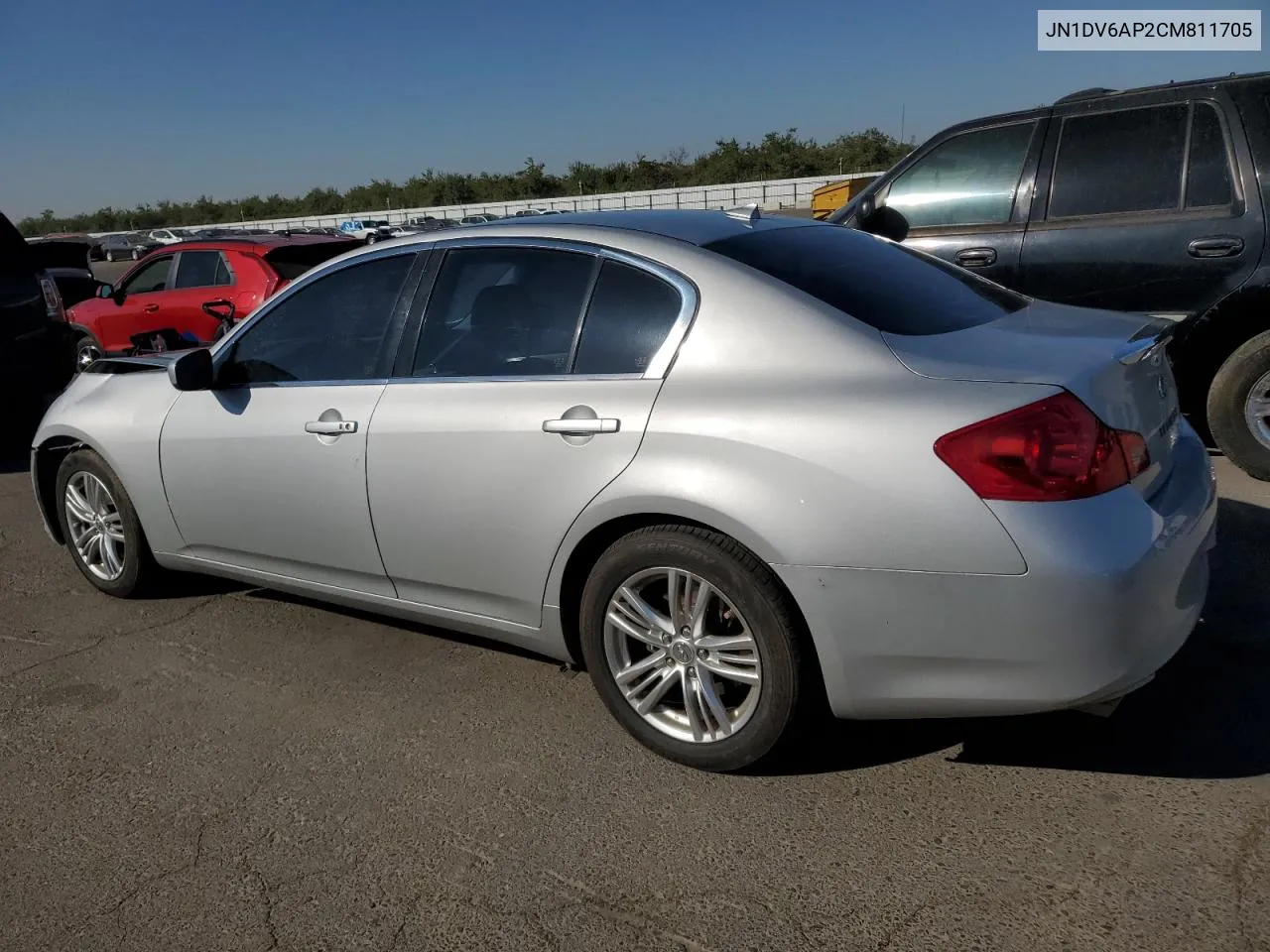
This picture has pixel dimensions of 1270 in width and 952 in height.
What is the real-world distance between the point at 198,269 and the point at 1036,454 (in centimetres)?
987

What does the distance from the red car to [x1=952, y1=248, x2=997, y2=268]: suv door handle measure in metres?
6.41

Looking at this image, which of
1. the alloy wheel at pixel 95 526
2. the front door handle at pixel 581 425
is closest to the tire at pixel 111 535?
the alloy wheel at pixel 95 526

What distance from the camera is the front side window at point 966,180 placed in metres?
6.14

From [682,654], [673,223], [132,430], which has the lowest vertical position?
[682,654]

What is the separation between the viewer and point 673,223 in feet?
11.5

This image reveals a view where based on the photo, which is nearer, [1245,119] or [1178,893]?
[1178,893]

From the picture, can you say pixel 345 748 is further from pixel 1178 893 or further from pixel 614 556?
pixel 1178 893

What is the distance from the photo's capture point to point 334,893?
2.65 meters

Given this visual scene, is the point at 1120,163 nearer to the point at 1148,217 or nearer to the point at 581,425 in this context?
the point at 1148,217

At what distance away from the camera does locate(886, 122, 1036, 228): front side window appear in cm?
614

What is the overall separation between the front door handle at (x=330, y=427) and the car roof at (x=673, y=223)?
781mm

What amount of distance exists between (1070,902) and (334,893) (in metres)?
1.76

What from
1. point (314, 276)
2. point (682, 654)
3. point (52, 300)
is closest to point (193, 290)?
point (52, 300)

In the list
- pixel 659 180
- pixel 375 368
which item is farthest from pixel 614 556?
pixel 659 180
